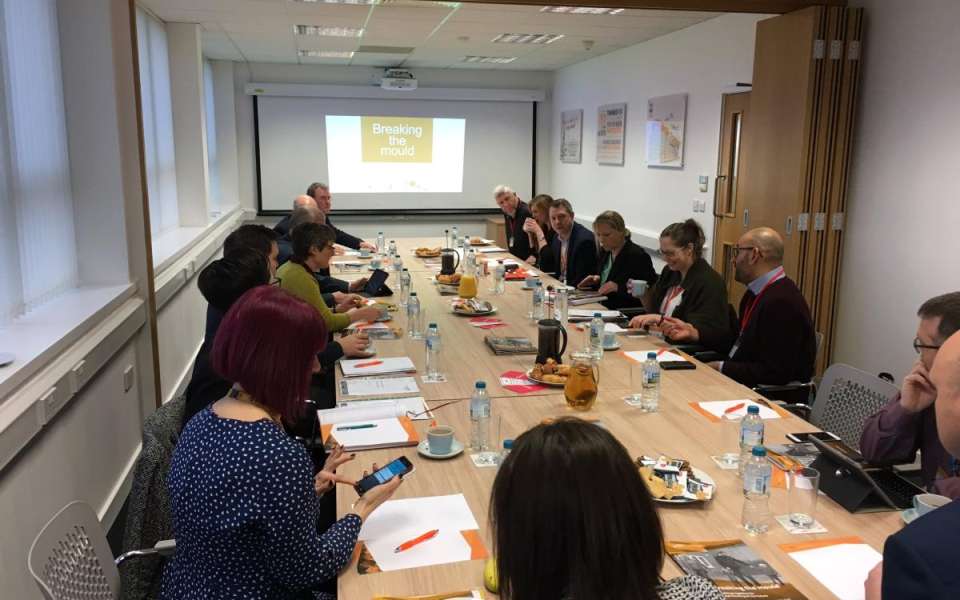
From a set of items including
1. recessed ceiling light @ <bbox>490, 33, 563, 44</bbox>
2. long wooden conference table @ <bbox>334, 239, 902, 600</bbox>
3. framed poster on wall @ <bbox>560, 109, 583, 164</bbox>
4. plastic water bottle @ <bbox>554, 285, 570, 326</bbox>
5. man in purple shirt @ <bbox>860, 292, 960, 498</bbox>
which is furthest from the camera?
framed poster on wall @ <bbox>560, 109, 583, 164</bbox>

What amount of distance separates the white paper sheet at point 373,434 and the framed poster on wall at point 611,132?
267 inches

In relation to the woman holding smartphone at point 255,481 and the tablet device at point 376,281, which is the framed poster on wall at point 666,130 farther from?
the woman holding smartphone at point 255,481

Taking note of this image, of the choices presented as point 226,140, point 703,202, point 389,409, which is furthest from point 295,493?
point 226,140

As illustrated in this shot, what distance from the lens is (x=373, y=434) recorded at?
2.48m

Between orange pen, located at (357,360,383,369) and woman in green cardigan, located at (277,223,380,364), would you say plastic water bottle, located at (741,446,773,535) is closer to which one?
orange pen, located at (357,360,383,369)

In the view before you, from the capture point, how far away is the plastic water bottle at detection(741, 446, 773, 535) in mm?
1888

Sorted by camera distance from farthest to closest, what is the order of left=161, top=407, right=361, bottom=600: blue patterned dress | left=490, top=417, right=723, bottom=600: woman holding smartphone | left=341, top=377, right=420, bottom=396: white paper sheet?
left=341, top=377, right=420, bottom=396: white paper sheet, left=161, top=407, right=361, bottom=600: blue patterned dress, left=490, top=417, right=723, bottom=600: woman holding smartphone

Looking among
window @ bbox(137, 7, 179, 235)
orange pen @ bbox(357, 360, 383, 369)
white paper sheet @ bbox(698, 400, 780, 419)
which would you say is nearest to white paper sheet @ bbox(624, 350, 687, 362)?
white paper sheet @ bbox(698, 400, 780, 419)

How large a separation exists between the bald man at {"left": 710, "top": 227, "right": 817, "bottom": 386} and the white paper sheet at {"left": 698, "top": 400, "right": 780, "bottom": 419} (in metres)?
0.74

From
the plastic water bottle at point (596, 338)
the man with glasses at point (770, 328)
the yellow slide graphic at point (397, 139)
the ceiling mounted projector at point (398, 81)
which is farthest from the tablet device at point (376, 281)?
the yellow slide graphic at point (397, 139)

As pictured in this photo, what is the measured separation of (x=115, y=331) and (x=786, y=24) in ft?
14.6

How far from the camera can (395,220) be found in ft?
36.4

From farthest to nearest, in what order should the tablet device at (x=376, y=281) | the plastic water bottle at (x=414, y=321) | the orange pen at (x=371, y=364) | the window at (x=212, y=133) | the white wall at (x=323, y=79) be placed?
the white wall at (x=323, y=79) < the window at (x=212, y=133) < the tablet device at (x=376, y=281) < the plastic water bottle at (x=414, y=321) < the orange pen at (x=371, y=364)

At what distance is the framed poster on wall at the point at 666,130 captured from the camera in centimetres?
733
